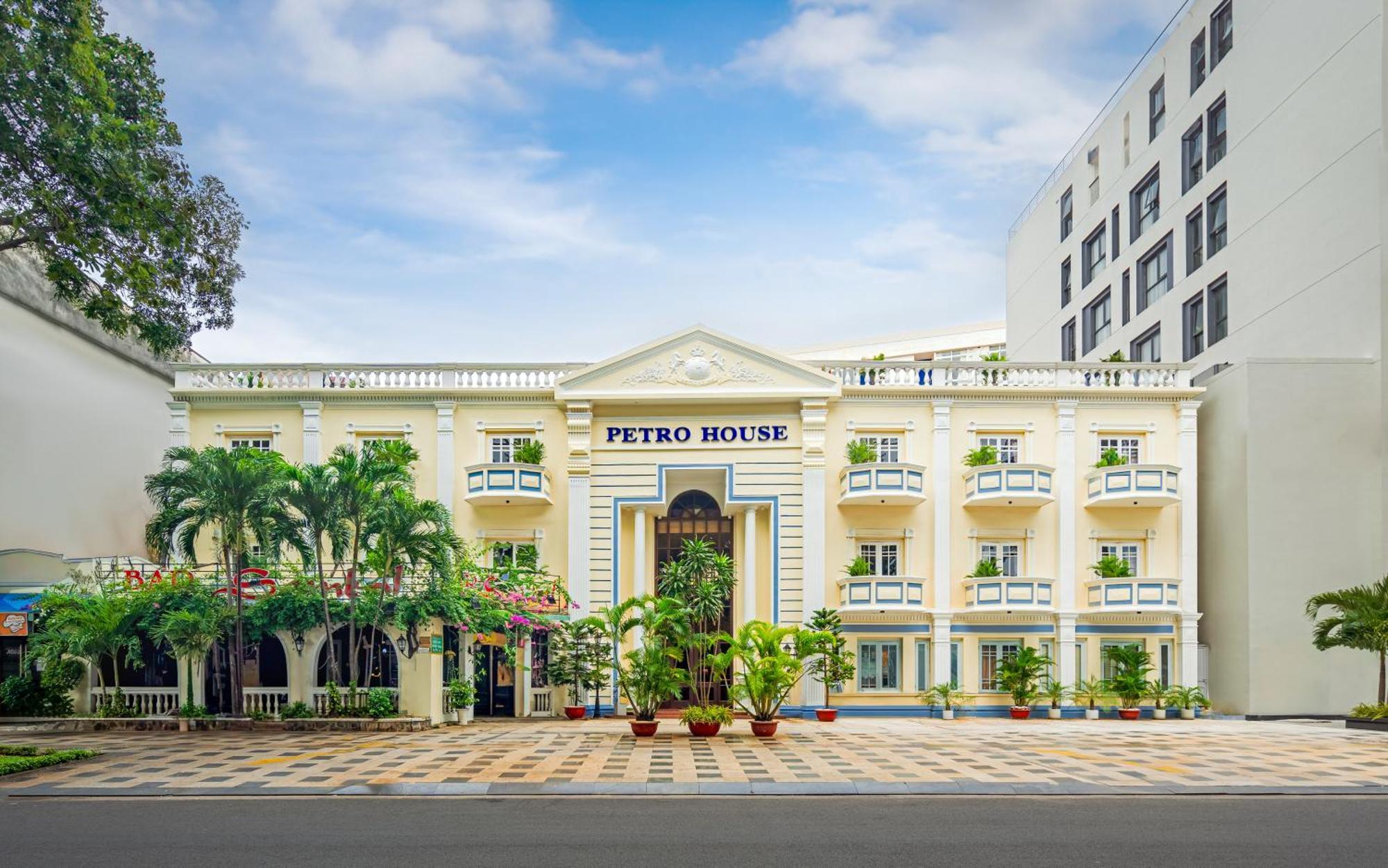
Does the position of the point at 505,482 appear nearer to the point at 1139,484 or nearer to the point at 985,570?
the point at 985,570

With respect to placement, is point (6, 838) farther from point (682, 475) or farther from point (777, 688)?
point (682, 475)

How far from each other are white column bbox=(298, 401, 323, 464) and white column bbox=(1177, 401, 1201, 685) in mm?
24669

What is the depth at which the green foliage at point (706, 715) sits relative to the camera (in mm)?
23688

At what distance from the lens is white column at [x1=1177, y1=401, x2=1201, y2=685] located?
31.0 metres

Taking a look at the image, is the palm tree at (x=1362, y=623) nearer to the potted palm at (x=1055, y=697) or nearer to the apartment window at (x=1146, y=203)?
the potted palm at (x=1055, y=697)

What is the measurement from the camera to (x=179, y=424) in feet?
104

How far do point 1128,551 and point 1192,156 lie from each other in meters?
14.7

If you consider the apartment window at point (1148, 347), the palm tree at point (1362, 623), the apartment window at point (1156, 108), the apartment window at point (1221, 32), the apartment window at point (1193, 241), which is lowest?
the palm tree at point (1362, 623)

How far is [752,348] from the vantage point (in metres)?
31.5

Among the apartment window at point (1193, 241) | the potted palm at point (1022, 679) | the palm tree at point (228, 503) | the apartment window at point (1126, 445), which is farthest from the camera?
the apartment window at point (1193, 241)

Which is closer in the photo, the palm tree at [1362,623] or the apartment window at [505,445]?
the palm tree at [1362,623]

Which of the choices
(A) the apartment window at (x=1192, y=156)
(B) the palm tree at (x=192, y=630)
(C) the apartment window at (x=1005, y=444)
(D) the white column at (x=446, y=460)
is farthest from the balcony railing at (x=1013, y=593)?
(B) the palm tree at (x=192, y=630)

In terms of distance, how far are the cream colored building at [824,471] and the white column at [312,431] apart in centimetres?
4

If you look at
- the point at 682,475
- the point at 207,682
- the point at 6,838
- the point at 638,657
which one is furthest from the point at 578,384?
the point at 6,838
